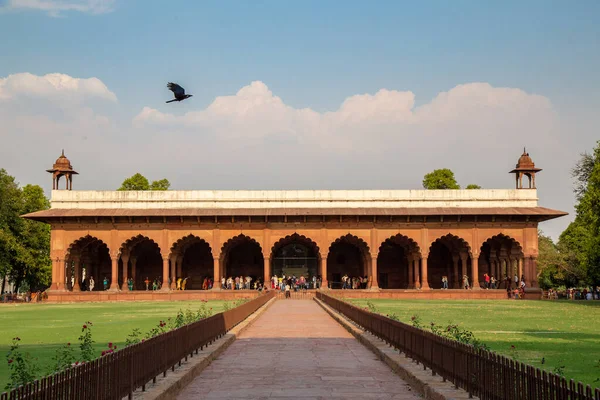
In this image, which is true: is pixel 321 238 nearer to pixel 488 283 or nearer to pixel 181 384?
pixel 488 283

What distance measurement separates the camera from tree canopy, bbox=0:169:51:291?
50719mm

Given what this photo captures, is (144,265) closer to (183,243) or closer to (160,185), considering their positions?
(183,243)

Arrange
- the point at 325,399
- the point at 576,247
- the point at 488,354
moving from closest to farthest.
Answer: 1. the point at 488,354
2. the point at 325,399
3. the point at 576,247

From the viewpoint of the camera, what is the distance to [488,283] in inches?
1871

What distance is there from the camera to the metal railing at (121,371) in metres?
5.49

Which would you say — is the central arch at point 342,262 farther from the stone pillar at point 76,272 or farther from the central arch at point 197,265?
the stone pillar at point 76,272

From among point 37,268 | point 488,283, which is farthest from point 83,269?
point 488,283

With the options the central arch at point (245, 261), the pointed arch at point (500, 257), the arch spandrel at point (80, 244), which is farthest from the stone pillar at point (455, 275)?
the arch spandrel at point (80, 244)

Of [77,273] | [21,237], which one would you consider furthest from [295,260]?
[21,237]

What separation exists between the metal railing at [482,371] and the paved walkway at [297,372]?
1.67ft

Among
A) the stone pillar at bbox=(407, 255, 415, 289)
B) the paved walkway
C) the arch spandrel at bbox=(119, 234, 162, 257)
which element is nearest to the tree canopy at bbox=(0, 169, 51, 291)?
the arch spandrel at bbox=(119, 234, 162, 257)

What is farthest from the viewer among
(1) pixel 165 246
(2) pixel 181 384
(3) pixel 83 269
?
(3) pixel 83 269

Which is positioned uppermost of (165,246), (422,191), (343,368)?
(422,191)

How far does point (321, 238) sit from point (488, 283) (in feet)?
35.8
